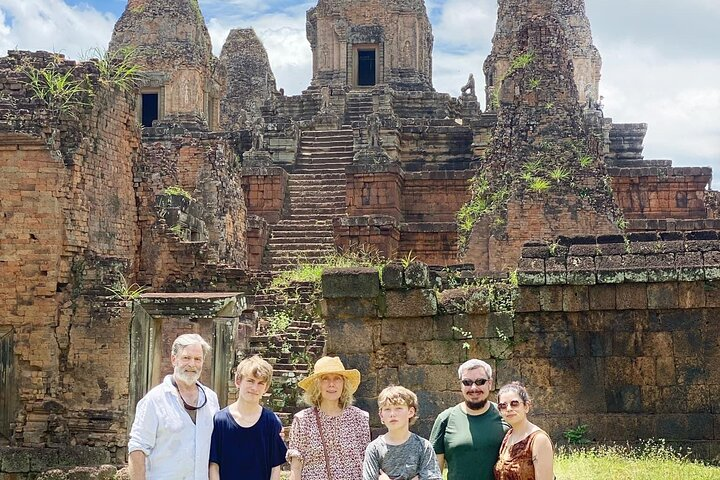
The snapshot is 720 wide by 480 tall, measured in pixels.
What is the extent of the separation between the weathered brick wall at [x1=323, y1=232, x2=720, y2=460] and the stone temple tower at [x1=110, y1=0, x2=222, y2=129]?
74.9 ft

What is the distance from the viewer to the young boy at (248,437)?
545 centimetres

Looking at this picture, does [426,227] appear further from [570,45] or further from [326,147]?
[570,45]

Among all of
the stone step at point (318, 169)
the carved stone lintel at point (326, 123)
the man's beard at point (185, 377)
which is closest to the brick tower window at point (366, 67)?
the carved stone lintel at point (326, 123)

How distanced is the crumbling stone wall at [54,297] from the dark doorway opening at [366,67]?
20386 mm

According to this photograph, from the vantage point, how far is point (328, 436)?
5641 mm

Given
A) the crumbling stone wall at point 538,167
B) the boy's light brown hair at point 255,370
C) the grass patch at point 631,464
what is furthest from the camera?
the crumbling stone wall at point 538,167

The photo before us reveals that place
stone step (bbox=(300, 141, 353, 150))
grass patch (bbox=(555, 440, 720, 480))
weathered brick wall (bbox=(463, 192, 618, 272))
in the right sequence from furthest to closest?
1. stone step (bbox=(300, 141, 353, 150))
2. weathered brick wall (bbox=(463, 192, 618, 272))
3. grass patch (bbox=(555, 440, 720, 480))

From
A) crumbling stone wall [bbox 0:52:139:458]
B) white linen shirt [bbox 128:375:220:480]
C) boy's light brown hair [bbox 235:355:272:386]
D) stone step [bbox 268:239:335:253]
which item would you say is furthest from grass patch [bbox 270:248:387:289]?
white linen shirt [bbox 128:375:220:480]

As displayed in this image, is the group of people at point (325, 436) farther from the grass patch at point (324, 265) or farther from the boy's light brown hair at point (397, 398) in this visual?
the grass patch at point (324, 265)

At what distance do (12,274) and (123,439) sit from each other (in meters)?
2.82

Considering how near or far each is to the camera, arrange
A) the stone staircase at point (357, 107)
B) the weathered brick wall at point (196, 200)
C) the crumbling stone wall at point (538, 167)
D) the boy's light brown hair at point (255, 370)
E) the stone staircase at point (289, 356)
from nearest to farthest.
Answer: the boy's light brown hair at point (255, 370)
the stone staircase at point (289, 356)
the weathered brick wall at point (196, 200)
the crumbling stone wall at point (538, 167)
the stone staircase at point (357, 107)

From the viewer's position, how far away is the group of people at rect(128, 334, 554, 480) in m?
5.32

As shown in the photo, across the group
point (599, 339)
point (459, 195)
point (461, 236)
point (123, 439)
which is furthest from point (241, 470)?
point (459, 195)

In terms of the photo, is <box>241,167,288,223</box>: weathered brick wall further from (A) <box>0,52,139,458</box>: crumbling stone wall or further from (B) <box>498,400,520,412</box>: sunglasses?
(B) <box>498,400,520,412</box>: sunglasses
